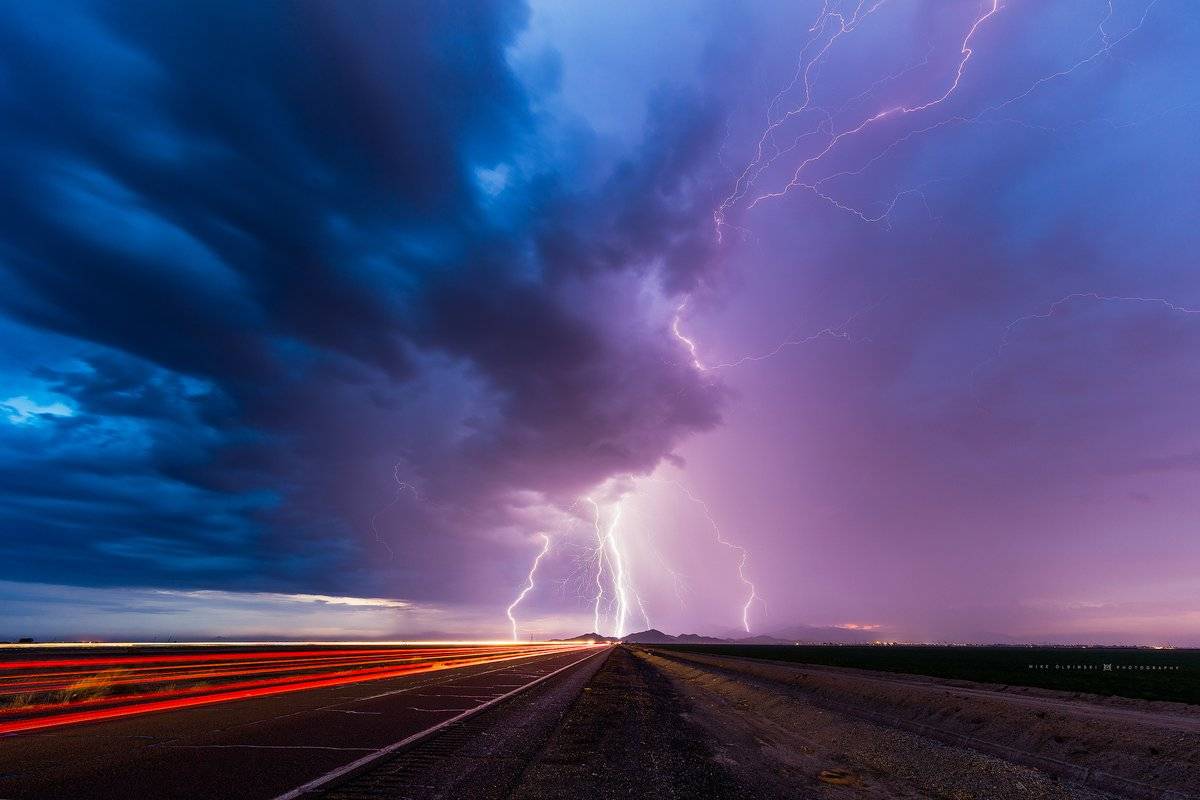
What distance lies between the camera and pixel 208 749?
356 inches

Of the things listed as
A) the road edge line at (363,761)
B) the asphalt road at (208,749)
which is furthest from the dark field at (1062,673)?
the asphalt road at (208,749)

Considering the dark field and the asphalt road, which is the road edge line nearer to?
the asphalt road

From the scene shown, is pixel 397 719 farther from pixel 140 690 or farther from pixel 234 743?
pixel 140 690

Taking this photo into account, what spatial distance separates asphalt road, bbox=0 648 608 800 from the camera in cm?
666

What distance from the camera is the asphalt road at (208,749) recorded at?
6660 mm

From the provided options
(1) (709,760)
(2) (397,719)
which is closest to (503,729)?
(2) (397,719)

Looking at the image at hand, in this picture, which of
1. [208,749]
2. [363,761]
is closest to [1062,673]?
[363,761]

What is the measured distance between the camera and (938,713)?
19.7m

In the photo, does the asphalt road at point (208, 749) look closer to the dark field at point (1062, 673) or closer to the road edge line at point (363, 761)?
the road edge line at point (363, 761)

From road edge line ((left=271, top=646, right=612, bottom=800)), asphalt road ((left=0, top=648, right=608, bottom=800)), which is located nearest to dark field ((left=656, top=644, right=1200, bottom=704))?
road edge line ((left=271, top=646, right=612, bottom=800))

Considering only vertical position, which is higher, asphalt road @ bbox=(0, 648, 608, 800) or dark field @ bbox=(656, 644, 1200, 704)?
asphalt road @ bbox=(0, 648, 608, 800)

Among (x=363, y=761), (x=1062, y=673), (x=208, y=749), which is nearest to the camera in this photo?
(x=363, y=761)

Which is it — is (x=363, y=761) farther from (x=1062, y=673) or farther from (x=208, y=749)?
(x=1062, y=673)

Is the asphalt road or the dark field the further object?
the dark field
